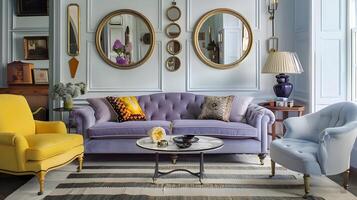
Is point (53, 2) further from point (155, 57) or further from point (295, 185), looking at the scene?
point (295, 185)

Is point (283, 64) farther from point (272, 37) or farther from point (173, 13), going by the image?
point (173, 13)

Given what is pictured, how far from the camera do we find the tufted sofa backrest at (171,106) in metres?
5.01

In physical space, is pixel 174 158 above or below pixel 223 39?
below

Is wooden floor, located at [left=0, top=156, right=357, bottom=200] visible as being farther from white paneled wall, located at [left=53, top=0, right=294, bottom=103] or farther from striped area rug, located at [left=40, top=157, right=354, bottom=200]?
white paneled wall, located at [left=53, top=0, right=294, bottom=103]

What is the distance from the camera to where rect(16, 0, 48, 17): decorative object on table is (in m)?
6.76

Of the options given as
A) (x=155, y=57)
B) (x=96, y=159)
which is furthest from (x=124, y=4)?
(x=96, y=159)

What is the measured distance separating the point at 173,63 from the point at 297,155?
8.58ft

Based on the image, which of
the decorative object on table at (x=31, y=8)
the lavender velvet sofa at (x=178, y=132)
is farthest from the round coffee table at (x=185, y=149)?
the decorative object on table at (x=31, y=8)

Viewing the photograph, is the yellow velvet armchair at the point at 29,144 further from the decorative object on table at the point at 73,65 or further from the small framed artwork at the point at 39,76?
the small framed artwork at the point at 39,76

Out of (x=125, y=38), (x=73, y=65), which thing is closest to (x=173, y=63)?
(x=125, y=38)

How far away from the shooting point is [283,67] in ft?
15.3

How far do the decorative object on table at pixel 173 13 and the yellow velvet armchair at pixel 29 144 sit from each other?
7.47ft

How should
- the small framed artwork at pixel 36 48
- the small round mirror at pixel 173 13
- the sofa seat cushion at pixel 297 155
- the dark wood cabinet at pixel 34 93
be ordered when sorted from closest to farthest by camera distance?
the sofa seat cushion at pixel 297 155
the small round mirror at pixel 173 13
the dark wood cabinet at pixel 34 93
the small framed artwork at pixel 36 48

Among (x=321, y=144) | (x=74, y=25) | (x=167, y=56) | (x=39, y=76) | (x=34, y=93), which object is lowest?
(x=321, y=144)
